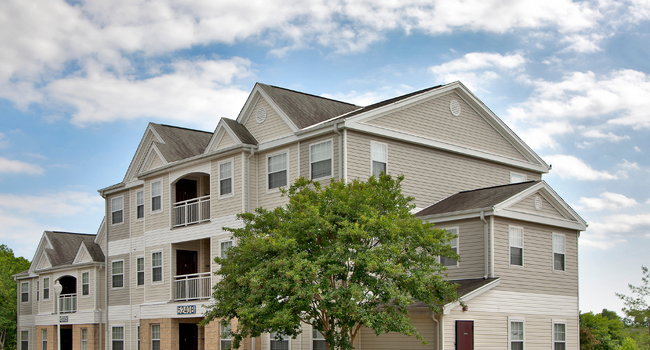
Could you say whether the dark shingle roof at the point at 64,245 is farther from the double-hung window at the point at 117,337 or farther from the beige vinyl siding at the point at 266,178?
the beige vinyl siding at the point at 266,178

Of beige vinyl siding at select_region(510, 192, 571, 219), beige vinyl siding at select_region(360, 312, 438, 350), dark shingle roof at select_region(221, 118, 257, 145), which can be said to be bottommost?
beige vinyl siding at select_region(360, 312, 438, 350)

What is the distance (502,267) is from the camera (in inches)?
1179

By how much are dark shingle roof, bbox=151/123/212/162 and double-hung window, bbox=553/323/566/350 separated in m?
18.7

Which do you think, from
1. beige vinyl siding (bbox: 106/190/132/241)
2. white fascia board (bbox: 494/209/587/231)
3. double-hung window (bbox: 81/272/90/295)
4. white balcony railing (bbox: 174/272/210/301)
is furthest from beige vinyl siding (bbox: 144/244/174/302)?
white fascia board (bbox: 494/209/587/231)

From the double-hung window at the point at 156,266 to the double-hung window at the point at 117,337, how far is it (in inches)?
210

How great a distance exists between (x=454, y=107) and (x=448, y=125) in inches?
42.1

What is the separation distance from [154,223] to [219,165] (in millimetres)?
6344

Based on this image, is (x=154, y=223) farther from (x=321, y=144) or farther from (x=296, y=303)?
(x=296, y=303)

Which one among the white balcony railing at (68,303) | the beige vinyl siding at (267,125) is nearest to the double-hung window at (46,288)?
the white balcony railing at (68,303)

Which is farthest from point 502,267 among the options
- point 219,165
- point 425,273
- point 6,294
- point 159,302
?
point 6,294

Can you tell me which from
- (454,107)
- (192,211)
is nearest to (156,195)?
(192,211)

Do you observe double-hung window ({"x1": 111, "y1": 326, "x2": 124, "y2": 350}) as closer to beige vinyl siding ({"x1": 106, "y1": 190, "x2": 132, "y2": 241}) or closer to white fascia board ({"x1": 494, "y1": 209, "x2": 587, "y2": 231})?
beige vinyl siding ({"x1": 106, "y1": 190, "x2": 132, "y2": 241})

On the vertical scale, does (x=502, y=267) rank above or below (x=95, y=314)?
above

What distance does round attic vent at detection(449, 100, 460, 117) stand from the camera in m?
35.5
